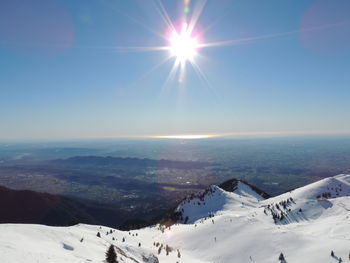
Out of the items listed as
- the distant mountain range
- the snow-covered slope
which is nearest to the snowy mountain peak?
the snow-covered slope

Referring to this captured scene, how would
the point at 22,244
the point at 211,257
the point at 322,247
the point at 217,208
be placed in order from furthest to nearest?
the point at 217,208 → the point at 211,257 → the point at 322,247 → the point at 22,244

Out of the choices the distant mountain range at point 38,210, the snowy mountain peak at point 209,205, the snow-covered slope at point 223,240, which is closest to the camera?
the snow-covered slope at point 223,240

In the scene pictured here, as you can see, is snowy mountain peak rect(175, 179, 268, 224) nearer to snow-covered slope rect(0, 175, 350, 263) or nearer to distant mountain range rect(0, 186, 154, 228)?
snow-covered slope rect(0, 175, 350, 263)

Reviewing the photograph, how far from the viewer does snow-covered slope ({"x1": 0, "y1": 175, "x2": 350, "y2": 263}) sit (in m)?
17.3

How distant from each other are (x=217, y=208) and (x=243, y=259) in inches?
1437

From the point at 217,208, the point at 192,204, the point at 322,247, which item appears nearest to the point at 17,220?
the point at 192,204

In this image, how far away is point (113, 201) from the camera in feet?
545

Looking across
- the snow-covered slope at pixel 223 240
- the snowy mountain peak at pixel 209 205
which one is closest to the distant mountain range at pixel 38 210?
the snowy mountain peak at pixel 209 205

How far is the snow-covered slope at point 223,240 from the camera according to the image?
17281 mm

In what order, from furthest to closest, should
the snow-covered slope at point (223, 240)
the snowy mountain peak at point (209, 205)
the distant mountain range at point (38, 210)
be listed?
the distant mountain range at point (38, 210), the snowy mountain peak at point (209, 205), the snow-covered slope at point (223, 240)

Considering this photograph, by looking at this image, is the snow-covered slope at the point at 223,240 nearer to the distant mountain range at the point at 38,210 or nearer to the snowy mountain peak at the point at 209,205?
the snowy mountain peak at the point at 209,205

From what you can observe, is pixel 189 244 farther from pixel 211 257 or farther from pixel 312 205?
pixel 312 205

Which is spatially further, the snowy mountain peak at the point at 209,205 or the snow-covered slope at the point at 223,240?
the snowy mountain peak at the point at 209,205

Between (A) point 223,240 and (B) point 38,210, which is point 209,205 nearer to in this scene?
(A) point 223,240
